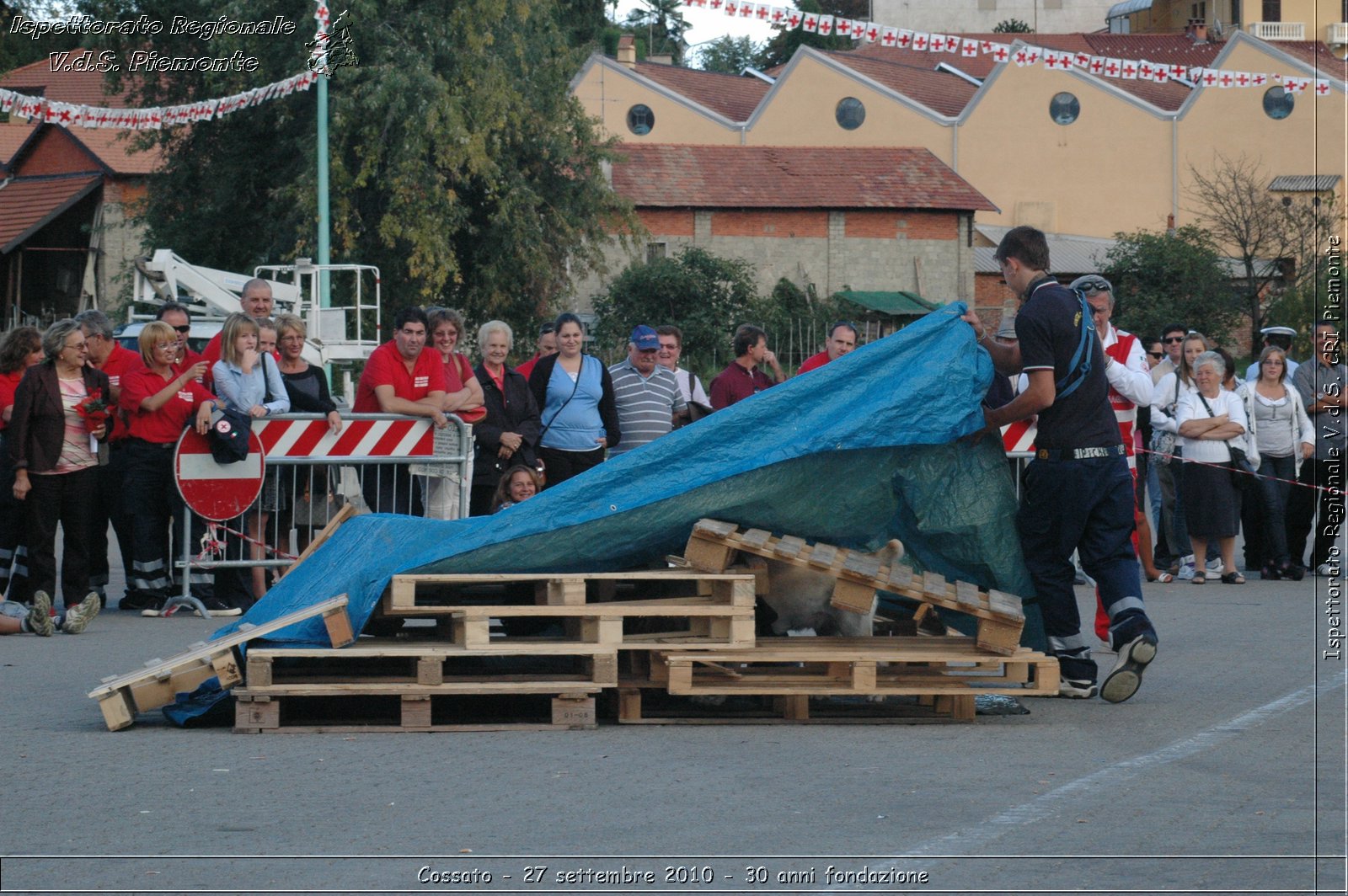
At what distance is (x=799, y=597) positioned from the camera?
7758 mm

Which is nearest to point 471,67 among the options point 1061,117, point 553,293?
point 553,293

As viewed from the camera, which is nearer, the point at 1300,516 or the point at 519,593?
the point at 519,593

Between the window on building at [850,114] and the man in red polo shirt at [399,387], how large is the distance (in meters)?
54.7

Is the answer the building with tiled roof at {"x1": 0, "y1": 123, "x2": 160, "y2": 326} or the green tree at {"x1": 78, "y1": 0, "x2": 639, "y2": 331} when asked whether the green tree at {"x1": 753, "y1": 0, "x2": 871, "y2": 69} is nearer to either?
the building with tiled roof at {"x1": 0, "y1": 123, "x2": 160, "y2": 326}

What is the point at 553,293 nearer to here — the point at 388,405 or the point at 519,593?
the point at 388,405

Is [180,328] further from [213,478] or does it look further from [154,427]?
[213,478]

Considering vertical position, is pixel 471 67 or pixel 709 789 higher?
pixel 471 67

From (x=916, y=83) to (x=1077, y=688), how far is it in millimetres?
62787

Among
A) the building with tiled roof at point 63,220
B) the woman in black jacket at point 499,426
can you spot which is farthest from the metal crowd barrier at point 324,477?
the building with tiled roof at point 63,220

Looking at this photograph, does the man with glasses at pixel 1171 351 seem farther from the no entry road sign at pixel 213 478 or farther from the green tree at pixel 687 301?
the green tree at pixel 687 301

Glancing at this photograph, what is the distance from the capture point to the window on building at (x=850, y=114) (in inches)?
2537

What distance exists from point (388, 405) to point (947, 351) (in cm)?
501

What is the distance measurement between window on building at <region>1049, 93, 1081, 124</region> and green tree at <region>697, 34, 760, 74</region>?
3741 centimetres

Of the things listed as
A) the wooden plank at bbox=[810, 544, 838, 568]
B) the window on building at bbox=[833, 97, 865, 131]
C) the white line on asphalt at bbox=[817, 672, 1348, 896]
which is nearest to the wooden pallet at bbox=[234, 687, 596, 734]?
the wooden plank at bbox=[810, 544, 838, 568]
